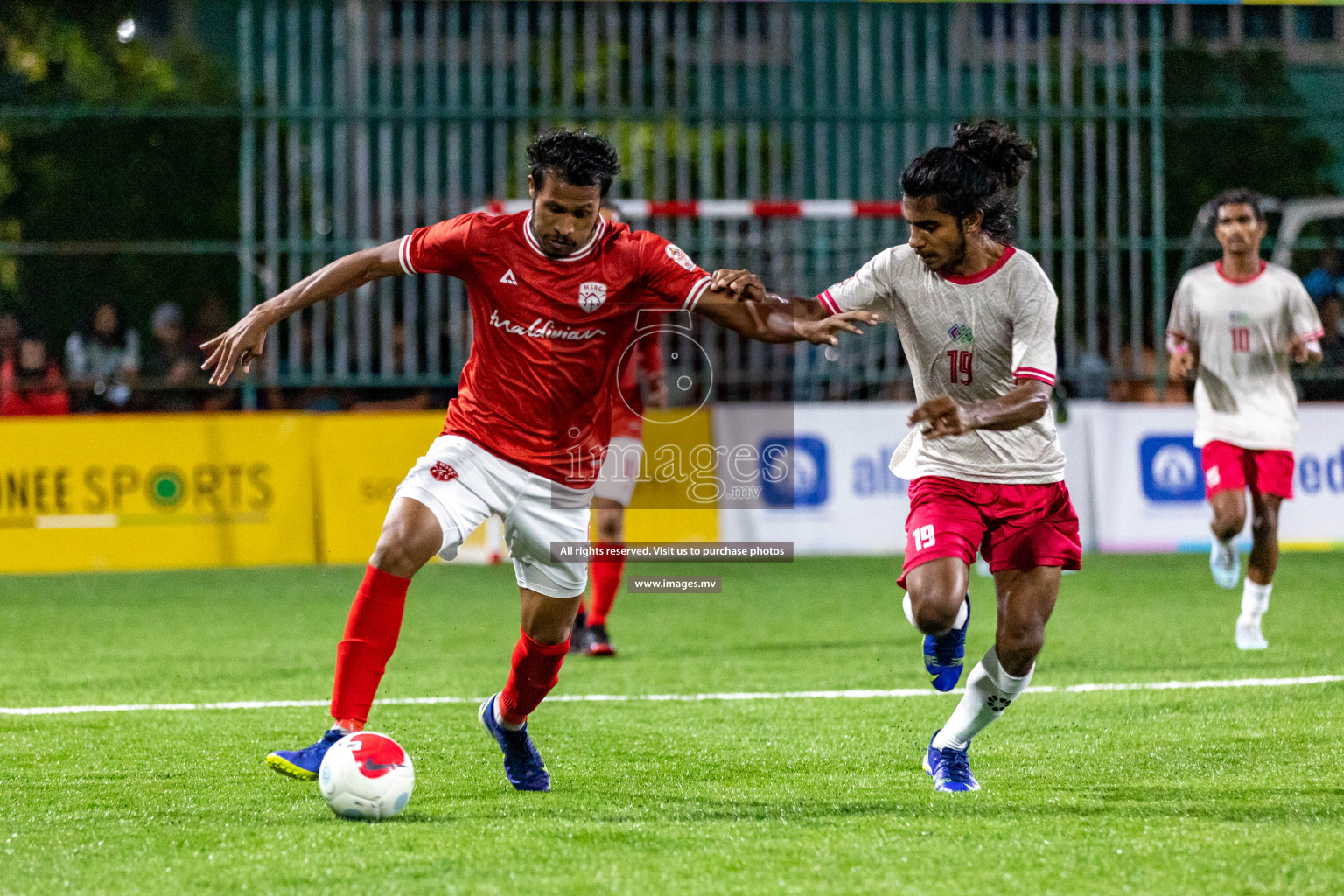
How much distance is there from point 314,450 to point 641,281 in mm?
8274

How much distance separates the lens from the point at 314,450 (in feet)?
43.3

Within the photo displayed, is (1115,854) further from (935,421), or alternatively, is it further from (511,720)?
(511,720)

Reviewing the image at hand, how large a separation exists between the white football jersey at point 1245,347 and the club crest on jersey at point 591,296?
472 cm

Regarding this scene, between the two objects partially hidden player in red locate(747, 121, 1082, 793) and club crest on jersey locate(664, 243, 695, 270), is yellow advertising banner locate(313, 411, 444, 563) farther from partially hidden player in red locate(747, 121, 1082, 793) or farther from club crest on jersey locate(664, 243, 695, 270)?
partially hidden player in red locate(747, 121, 1082, 793)

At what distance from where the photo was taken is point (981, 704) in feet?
17.6

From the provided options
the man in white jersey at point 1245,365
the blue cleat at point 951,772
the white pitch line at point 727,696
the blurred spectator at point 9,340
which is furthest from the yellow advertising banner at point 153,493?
the blue cleat at point 951,772

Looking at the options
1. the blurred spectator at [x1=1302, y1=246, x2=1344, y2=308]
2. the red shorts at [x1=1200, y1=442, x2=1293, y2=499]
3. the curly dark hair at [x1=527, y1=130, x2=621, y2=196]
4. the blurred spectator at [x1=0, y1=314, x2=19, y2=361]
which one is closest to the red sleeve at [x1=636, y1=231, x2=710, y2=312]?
the curly dark hair at [x1=527, y1=130, x2=621, y2=196]

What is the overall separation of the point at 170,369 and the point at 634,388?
6.53 m

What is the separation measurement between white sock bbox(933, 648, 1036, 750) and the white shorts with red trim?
1.23m

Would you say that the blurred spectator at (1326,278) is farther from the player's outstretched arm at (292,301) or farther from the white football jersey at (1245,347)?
the player's outstretched arm at (292,301)

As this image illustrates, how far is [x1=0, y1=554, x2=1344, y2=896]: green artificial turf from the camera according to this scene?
4203mm

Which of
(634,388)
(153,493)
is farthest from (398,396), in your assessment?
(634,388)

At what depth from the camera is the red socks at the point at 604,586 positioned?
8.89m

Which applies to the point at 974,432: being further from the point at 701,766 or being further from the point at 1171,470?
the point at 1171,470
